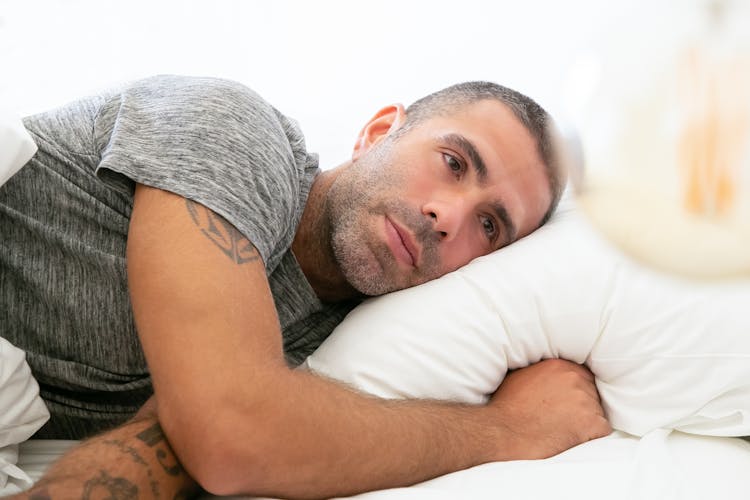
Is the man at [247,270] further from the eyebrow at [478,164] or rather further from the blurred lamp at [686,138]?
the blurred lamp at [686,138]

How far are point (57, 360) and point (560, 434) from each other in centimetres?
71

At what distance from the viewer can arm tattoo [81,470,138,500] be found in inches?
30.3

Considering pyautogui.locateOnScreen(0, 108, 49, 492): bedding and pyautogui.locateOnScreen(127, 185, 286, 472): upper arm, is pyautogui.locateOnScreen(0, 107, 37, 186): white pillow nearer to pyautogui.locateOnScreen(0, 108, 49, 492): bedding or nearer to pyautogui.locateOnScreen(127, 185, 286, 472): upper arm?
pyautogui.locateOnScreen(0, 108, 49, 492): bedding

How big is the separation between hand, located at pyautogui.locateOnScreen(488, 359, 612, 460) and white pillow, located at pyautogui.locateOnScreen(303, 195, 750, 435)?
21 mm

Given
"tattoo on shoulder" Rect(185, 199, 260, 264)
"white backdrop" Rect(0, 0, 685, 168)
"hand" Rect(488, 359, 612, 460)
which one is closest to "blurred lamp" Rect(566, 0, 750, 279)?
→ "tattoo on shoulder" Rect(185, 199, 260, 264)

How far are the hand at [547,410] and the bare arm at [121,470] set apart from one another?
1.37 feet

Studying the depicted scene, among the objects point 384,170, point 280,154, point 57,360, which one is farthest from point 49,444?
point 384,170

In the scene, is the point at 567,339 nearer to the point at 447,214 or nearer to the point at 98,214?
the point at 447,214

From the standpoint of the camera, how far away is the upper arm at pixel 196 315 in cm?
76

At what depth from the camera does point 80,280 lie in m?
0.99

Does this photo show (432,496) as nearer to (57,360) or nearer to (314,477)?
(314,477)

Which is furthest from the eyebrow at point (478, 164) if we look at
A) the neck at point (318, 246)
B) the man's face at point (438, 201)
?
the neck at point (318, 246)

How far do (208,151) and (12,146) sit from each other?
264 millimetres

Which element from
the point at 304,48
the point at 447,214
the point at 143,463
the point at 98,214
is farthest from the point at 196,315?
the point at 304,48
